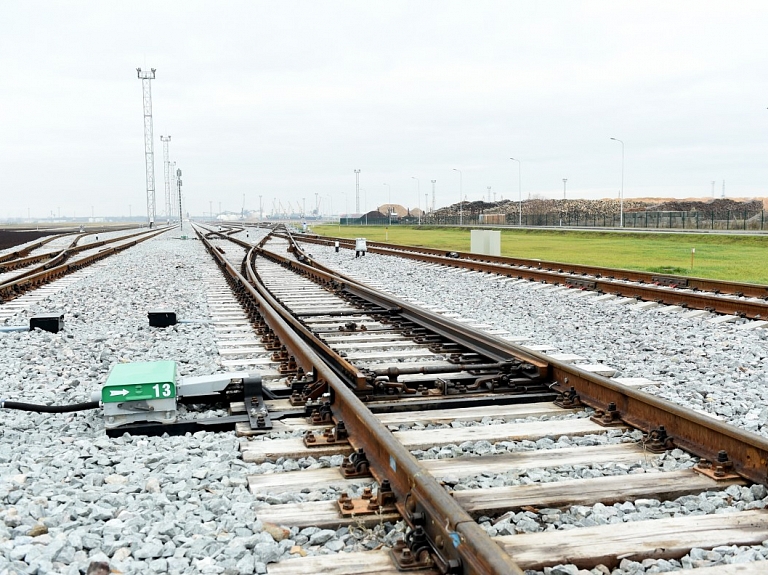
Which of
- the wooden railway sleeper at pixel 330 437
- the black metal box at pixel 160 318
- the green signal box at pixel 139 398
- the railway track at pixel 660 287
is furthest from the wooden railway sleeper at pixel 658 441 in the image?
the black metal box at pixel 160 318

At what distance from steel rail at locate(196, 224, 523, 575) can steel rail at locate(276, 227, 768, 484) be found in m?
1.73

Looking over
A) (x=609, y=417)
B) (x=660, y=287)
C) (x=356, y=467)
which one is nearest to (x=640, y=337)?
(x=609, y=417)

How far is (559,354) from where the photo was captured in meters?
8.04

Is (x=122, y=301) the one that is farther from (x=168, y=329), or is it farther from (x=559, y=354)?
(x=559, y=354)

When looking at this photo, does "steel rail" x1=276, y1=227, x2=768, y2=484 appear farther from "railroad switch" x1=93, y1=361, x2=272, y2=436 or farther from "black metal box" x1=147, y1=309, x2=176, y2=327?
"black metal box" x1=147, y1=309, x2=176, y2=327

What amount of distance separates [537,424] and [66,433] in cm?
319

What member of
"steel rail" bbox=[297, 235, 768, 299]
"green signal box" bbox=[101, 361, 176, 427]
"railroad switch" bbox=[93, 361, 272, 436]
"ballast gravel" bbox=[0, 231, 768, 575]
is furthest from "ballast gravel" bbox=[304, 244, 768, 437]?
"green signal box" bbox=[101, 361, 176, 427]

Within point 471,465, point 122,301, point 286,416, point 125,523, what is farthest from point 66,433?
point 122,301

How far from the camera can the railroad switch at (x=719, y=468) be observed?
13.2 ft

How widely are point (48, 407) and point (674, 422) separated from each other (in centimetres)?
430

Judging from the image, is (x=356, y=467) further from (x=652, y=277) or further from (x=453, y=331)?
(x=652, y=277)

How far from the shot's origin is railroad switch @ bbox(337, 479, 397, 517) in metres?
3.67

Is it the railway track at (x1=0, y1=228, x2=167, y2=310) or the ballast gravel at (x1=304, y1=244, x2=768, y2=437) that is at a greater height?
the railway track at (x1=0, y1=228, x2=167, y2=310)

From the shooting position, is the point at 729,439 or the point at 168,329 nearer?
the point at 729,439
